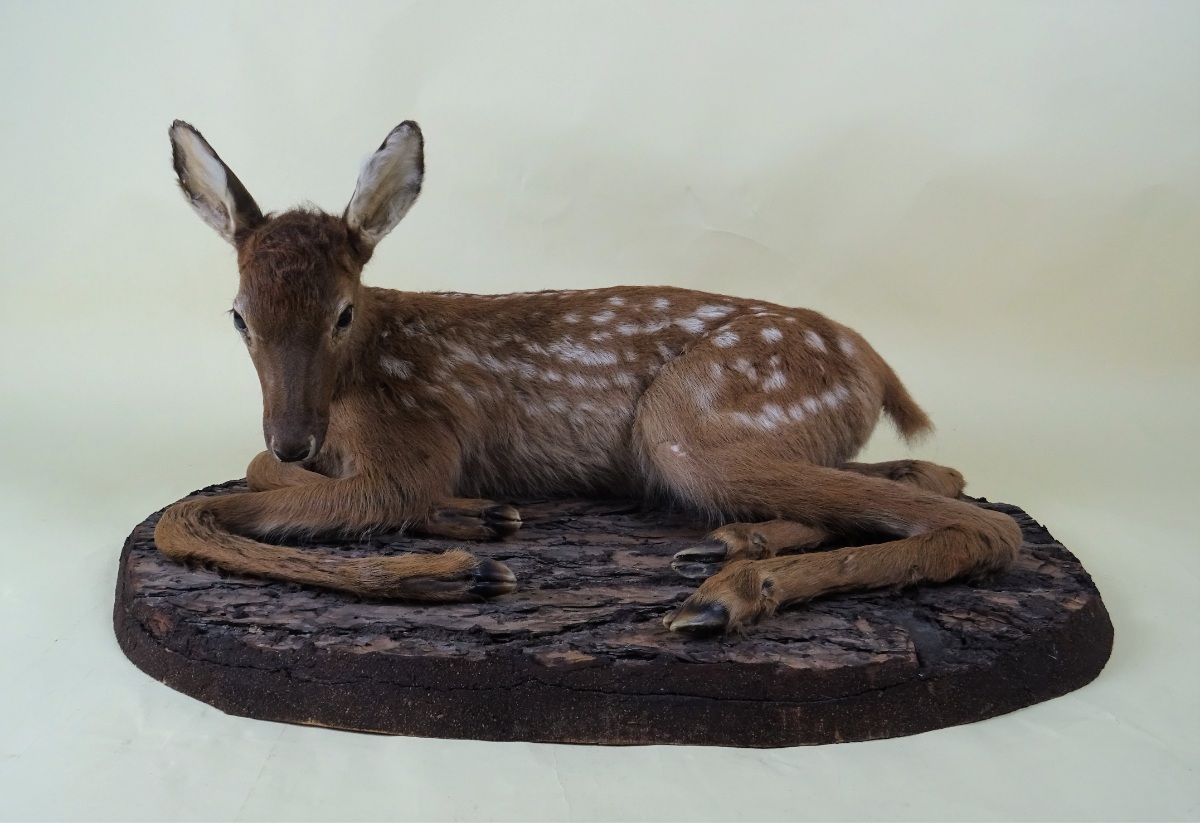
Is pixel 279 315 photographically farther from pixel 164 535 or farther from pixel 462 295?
pixel 462 295

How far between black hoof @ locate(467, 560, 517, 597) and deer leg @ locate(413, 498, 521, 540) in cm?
57

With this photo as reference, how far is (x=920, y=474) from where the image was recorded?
4.22 meters

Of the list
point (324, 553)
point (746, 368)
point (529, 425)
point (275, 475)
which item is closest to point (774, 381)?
point (746, 368)

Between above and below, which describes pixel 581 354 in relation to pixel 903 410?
above

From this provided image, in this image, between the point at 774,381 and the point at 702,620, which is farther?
the point at 774,381

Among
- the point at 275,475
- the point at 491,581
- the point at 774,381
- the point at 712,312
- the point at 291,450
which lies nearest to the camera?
the point at 491,581

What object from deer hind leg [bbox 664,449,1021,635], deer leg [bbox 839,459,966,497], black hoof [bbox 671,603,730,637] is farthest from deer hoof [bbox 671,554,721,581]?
deer leg [bbox 839,459,966,497]

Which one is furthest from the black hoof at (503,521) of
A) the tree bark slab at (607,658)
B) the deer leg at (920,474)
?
the deer leg at (920,474)

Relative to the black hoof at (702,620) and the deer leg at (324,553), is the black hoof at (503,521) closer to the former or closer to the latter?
the deer leg at (324,553)

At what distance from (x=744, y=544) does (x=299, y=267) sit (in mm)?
1755

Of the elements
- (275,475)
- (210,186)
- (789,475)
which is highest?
(210,186)

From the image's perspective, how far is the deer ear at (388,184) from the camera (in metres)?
3.68

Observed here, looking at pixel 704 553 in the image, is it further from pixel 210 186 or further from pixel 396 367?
pixel 210 186

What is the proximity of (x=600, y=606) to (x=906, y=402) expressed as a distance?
1797 mm
